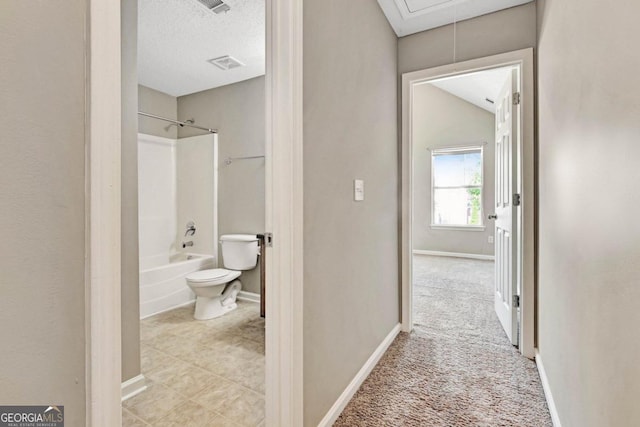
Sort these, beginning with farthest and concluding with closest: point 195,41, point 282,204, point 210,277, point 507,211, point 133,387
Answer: point 210,277 < point 195,41 < point 507,211 < point 133,387 < point 282,204

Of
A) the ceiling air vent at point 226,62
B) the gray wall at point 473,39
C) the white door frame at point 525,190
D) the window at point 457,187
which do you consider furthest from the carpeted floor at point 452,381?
the window at point 457,187

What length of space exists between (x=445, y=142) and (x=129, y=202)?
5.92 meters

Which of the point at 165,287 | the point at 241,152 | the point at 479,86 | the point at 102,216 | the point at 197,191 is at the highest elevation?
the point at 479,86

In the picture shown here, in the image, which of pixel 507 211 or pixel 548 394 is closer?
pixel 548 394

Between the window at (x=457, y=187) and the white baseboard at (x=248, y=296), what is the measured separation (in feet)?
14.3

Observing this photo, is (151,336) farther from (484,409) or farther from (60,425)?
(484,409)

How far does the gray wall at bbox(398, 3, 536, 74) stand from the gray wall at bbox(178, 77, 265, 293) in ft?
5.52

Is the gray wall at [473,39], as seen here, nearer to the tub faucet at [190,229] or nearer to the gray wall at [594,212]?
the gray wall at [594,212]

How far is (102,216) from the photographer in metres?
0.59

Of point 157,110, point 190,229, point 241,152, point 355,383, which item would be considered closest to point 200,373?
point 355,383

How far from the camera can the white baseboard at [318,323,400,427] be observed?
147 centimetres

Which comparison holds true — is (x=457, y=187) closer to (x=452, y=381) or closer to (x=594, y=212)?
(x=452, y=381)

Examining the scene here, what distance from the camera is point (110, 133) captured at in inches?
23.5

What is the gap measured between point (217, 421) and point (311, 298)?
872 mm
